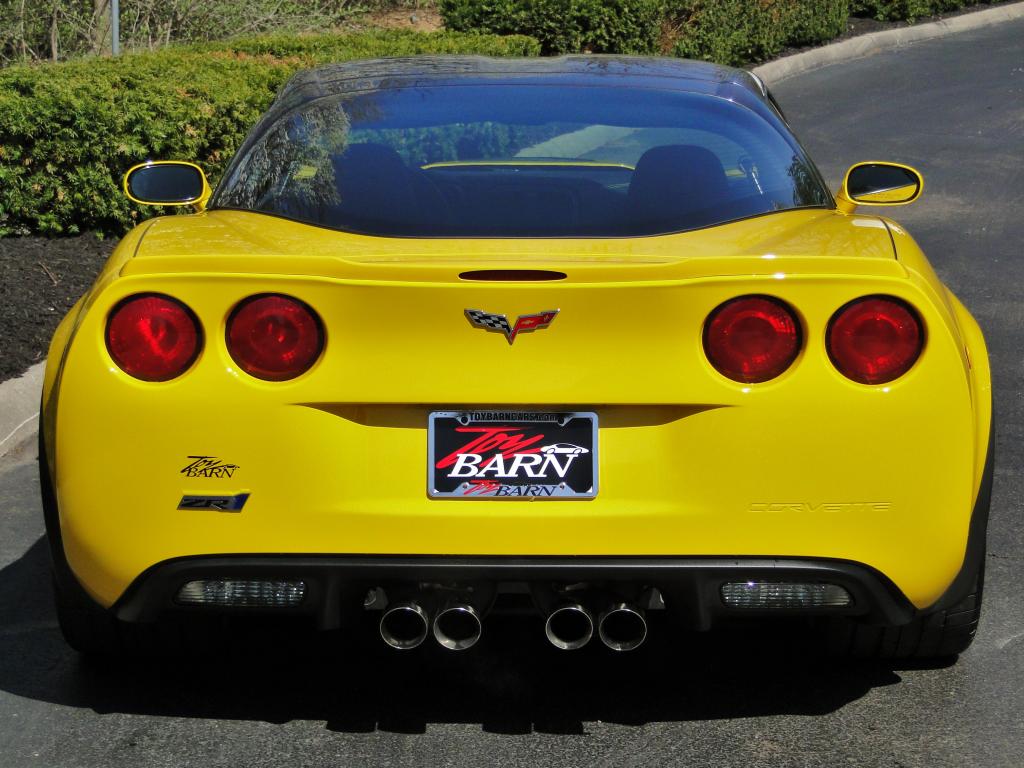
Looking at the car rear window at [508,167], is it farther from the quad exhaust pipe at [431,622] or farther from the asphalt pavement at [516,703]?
the asphalt pavement at [516,703]

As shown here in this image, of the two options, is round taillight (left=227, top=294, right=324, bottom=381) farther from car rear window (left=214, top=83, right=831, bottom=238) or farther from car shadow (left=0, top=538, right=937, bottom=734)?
car shadow (left=0, top=538, right=937, bottom=734)

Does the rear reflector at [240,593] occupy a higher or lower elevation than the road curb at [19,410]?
higher

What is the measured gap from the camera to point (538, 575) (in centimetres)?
331

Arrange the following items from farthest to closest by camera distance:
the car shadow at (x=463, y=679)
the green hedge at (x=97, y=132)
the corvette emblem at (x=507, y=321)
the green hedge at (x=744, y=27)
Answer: the green hedge at (x=744, y=27), the green hedge at (x=97, y=132), the car shadow at (x=463, y=679), the corvette emblem at (x=507, y=321)

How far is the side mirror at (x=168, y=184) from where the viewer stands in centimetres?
478

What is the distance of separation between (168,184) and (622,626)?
2.20 metres

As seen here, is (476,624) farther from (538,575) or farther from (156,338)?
(156,338)

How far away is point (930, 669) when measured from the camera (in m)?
4.02

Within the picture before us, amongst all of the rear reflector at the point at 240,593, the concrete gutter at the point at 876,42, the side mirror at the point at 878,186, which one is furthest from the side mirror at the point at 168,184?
the concrete gutter at the point at 876,42

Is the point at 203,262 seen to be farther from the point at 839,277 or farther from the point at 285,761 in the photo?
the point at 839,277

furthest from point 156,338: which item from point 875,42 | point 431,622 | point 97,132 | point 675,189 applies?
point 875,42

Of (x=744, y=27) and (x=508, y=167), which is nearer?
(x=508, y=167)

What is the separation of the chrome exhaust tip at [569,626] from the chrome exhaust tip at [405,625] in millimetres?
278

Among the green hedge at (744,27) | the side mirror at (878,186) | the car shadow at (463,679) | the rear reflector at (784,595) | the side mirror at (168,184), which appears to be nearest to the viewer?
the rear reflector at (784,595)
